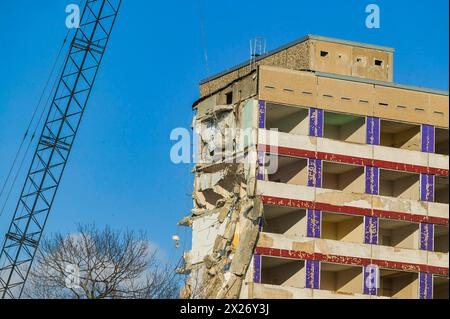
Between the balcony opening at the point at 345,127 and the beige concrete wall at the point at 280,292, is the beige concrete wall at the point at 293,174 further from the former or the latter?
the beige concrete wall at the point at 280,292

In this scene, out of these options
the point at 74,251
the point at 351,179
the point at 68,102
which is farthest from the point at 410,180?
the point at 68,102

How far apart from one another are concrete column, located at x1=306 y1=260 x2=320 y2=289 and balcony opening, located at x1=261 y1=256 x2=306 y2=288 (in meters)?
0.29

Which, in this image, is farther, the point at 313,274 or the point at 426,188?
the point at 426,188

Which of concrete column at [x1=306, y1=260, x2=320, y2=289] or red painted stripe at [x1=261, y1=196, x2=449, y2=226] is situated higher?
red painted stripe at [x1=261, y1=196, x2=449, y2=226]

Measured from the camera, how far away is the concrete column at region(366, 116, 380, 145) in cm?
11531

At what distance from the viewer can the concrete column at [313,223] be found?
111500mm

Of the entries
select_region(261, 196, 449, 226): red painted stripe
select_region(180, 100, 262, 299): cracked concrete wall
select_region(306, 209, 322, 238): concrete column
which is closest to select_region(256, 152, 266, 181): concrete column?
select_region(180, 100, 262, 299): cracked concrete wall

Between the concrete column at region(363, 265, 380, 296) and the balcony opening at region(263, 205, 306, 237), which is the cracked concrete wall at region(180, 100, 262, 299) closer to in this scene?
the balcony opening at region(263, 205, 306, 237)

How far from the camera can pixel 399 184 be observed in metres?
118

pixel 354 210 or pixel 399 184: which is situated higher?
pixel 399 184

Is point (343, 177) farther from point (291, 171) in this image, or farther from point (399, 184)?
point (291, 171)

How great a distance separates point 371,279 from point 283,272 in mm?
6299

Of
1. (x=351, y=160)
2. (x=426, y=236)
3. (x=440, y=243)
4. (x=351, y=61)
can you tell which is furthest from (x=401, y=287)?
(x=351, y=61)

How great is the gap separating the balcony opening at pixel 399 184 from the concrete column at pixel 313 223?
23.3 feet
